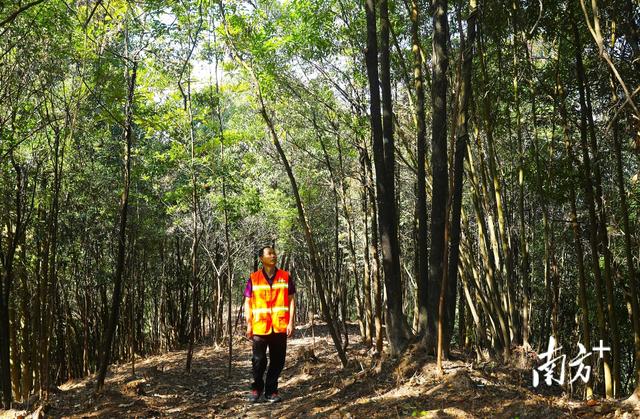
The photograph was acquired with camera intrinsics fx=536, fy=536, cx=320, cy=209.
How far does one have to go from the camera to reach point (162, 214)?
15039mm

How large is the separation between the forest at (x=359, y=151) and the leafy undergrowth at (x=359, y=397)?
260 mm

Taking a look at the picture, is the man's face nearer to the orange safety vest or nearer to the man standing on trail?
the man standing on trail

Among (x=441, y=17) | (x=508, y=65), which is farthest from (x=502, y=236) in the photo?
(x=441, y=17)

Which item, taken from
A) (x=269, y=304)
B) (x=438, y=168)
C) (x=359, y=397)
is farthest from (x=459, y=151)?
(x=359, y=397)

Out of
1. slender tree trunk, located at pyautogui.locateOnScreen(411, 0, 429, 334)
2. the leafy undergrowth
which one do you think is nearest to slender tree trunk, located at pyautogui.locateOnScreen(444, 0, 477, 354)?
slender tree trunk, located at pyautogui.locateOnScreen(411, 0, 429, 334)

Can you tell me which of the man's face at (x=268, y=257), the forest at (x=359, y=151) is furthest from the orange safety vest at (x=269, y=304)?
the forest at (x=359, y=151)

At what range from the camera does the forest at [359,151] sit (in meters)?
5.91

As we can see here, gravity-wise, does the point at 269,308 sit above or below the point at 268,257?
below

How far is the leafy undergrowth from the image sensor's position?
13.1 feet

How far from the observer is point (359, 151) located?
10875mm

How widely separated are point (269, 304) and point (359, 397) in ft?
4.21

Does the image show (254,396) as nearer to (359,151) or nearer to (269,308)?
(269,308)

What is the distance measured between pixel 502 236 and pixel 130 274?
6.70 meters

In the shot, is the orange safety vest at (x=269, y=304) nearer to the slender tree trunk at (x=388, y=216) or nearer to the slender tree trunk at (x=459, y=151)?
the slender tree trunk at (x=388, y=216)
